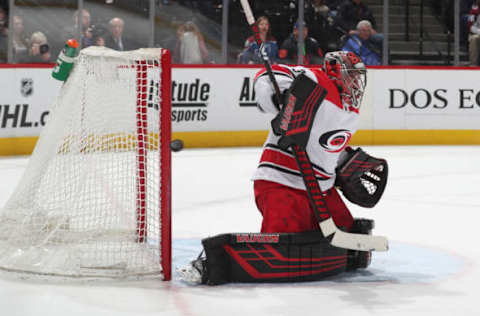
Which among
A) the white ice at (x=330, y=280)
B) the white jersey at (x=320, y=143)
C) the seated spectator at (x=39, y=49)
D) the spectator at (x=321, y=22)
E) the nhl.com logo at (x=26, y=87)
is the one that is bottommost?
the white ice at (x=330, y=280)

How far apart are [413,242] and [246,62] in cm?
550

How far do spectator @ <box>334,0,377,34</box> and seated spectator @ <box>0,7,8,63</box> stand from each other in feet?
11.9

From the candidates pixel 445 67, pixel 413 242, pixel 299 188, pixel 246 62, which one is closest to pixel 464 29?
pixel 445 67

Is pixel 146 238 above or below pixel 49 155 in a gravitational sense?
below

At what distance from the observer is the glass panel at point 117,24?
8.39 metres

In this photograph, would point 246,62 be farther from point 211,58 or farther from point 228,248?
point 228,248

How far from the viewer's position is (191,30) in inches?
350

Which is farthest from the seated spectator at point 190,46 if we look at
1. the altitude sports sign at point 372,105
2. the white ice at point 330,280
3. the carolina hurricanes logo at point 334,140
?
the carolina hurricanes logo at point 334,140

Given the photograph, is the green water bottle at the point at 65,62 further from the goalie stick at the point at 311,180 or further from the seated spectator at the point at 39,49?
the seated spectator at the point at 39,49

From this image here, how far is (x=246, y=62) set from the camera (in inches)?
356

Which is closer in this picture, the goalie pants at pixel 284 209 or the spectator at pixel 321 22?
the goalie pants at pixel 284 209

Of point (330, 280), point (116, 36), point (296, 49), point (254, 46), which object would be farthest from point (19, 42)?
point (330, 280)

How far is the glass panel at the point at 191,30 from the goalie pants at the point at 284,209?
5846mm

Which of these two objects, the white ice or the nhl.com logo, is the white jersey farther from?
the nhl.com logo
